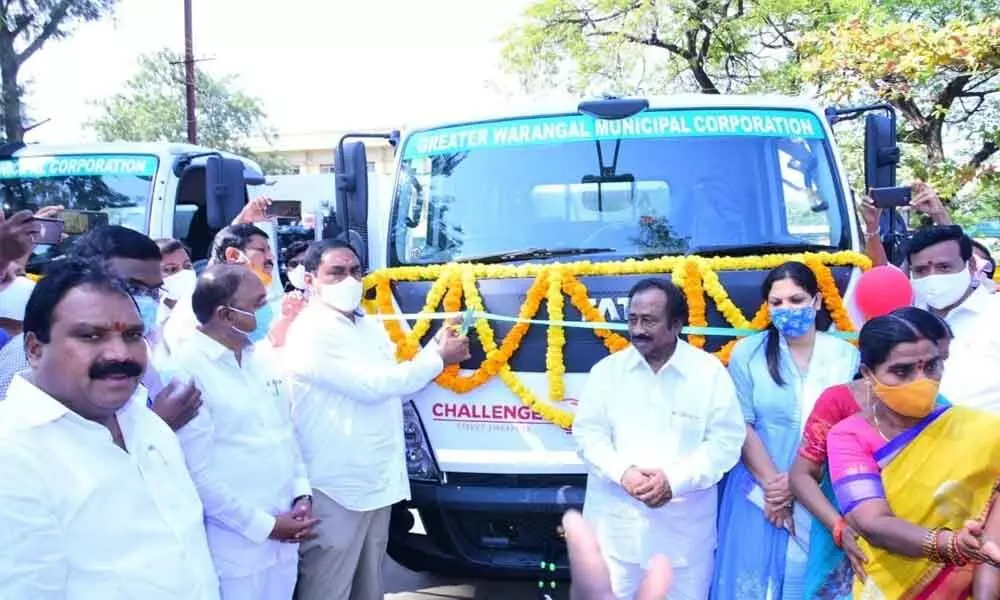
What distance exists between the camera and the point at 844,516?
2.50 metres

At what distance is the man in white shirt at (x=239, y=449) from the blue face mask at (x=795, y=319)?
178 cm

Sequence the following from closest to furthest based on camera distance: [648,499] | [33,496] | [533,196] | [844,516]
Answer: [33,496] → [844,516] → [648,499] → [533,196]

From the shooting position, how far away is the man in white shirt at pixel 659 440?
9.68ft

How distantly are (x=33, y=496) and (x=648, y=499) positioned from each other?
1843 mm

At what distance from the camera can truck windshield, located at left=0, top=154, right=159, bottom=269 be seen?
6.83 metres

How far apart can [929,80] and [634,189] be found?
34.5 feet

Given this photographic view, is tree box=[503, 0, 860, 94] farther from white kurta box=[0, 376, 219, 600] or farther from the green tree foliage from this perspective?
white kurta box=[0, 376, 219, 600]

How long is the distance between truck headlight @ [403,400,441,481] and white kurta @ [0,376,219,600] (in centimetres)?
163

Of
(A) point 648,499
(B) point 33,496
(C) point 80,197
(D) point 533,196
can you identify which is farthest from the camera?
(C) point 80,197

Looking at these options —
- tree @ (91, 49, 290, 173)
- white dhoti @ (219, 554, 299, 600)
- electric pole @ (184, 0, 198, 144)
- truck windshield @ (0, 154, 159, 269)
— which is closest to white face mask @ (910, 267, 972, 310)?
white dhoti @ (219, 554, 299, 600)

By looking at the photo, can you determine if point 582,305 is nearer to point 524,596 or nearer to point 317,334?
point 317,334

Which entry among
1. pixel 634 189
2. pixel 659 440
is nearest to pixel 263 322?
pixel 634 189

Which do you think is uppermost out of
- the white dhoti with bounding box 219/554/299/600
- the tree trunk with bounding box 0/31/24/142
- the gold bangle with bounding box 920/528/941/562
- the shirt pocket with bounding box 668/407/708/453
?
the tree trunk with bounding box 0/31/24/142

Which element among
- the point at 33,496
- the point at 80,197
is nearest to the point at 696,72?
the point at 80,197
